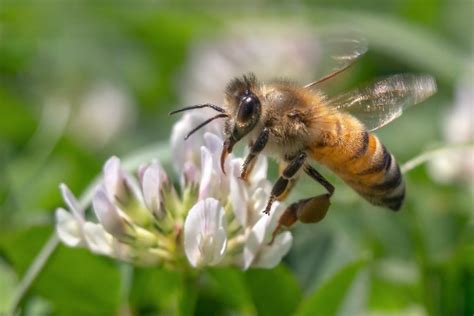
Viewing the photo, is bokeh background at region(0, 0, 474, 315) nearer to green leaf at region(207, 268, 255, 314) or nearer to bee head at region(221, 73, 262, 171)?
green leaf at region(207, 268, 255, 314)

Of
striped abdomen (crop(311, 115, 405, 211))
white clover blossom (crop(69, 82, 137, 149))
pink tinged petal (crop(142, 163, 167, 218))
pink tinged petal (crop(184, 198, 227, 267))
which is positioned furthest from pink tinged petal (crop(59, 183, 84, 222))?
white clover blossom (crop(69, 82, 137, 149))

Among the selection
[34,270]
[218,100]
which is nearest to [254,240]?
[34,270]

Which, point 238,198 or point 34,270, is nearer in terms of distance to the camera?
point 238,198

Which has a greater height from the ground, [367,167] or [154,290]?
[367,167]

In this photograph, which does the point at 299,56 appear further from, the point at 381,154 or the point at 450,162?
the point at 381,154

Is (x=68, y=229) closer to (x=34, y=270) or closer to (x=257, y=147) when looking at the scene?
(x=34, y=270)

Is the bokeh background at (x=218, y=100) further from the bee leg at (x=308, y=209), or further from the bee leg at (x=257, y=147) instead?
the bee leg at (x=257, y=147)

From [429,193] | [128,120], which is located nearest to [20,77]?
[128,120]
